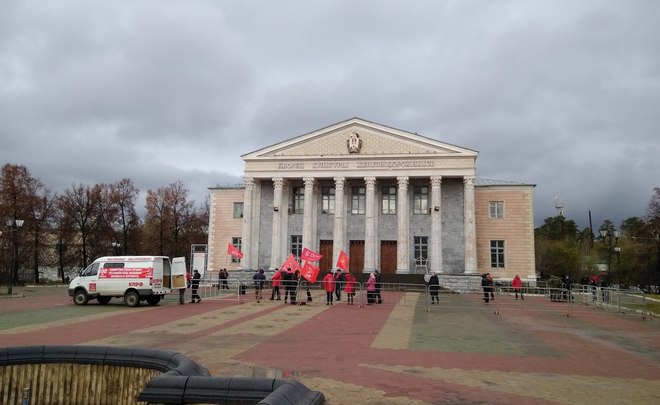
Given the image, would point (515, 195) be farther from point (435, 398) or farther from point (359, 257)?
point (435, 398)

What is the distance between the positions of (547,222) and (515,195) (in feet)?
225

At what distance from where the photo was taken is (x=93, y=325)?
16922 mm

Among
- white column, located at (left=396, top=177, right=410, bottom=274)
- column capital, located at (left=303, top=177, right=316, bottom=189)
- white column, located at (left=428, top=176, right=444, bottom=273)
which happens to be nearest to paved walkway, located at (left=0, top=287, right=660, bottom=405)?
white column, located at (left=428, top=176, right=444, bottom=273)

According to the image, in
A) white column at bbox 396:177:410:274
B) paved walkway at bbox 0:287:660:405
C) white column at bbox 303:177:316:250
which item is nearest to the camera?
paved walkway at bbox 0:287:660:405

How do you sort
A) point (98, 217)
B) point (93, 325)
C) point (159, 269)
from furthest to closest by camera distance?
point (98, 217) < point (159, 269) < point (93, 325)

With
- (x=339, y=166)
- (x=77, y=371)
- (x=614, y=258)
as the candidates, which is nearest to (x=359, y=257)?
(x=339, y=166)

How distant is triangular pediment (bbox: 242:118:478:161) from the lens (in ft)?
144

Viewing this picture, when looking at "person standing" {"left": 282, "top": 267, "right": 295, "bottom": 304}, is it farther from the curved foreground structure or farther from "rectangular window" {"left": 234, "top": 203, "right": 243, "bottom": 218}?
"rectangular window" {"left": 234, "top": 203, "right": 243, "bottom": 218}

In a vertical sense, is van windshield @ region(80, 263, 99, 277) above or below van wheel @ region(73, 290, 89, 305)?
above

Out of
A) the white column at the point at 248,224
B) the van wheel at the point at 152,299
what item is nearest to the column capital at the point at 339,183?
the white column at the point at 248,224

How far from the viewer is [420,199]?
4619 centimetres

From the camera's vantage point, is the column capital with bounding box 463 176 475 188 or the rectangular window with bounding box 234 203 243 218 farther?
the rectangular window with bounding box 234 203 243 218

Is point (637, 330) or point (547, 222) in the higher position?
point (547, 222)

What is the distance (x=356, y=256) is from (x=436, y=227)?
26.3ft
